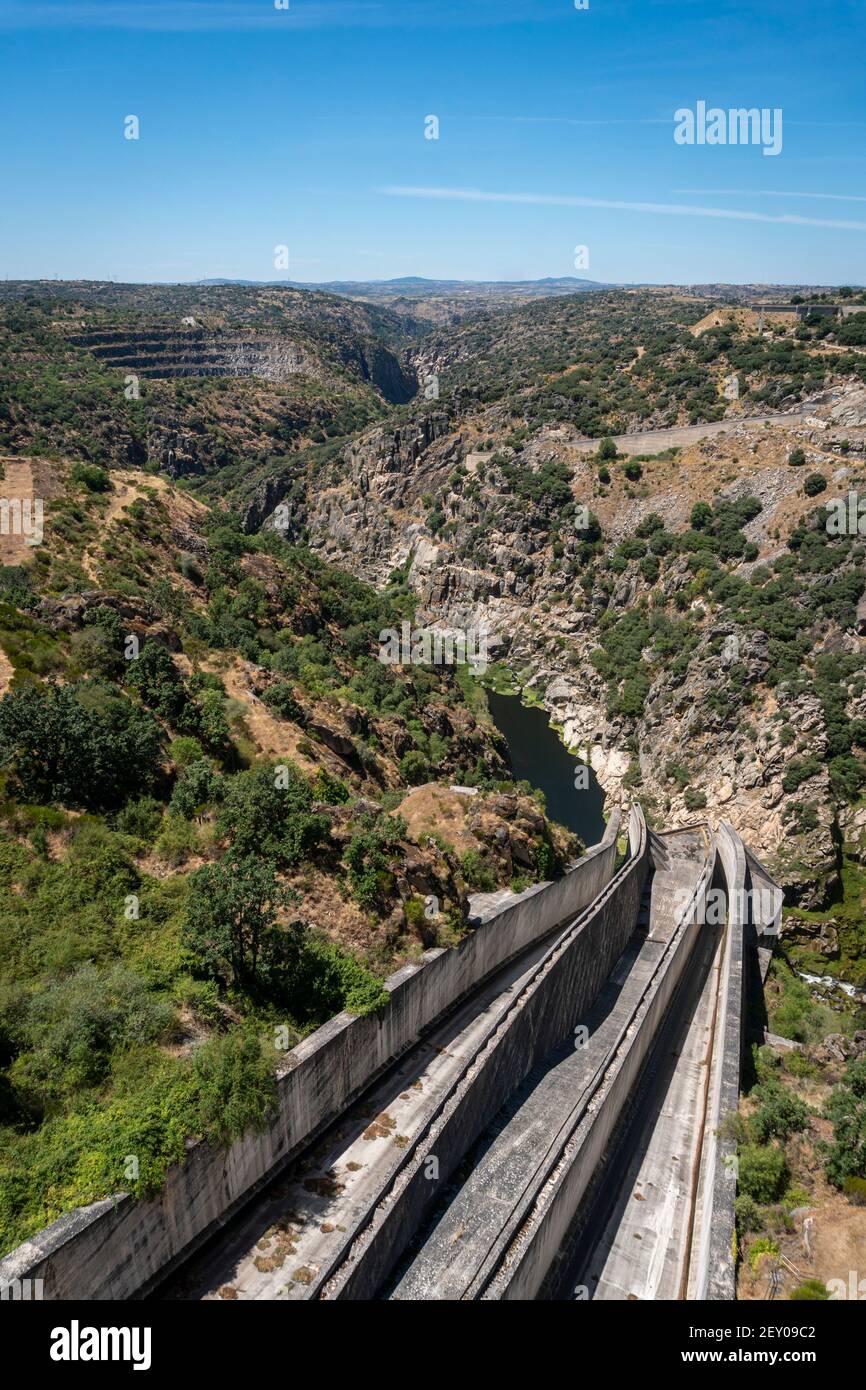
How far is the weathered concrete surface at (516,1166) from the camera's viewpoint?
14.9m

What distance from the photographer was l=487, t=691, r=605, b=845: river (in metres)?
49.5

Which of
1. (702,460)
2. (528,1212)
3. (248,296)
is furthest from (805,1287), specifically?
(248,296)

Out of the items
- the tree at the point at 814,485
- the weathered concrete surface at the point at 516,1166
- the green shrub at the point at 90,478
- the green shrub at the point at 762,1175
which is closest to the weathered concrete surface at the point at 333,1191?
the weathered concrete surface at the point at 516,1166

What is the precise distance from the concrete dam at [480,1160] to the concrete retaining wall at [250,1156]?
0.04m

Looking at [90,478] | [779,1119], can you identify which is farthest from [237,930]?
[90,478]

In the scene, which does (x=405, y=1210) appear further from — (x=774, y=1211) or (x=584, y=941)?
(x=584, y=941)

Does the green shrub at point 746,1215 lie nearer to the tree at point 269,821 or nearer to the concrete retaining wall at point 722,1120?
the concrete retaining wall at point 722,1120

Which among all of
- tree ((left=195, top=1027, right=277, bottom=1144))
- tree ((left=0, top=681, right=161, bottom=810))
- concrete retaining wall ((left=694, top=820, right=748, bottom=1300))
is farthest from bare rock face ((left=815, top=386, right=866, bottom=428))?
tree ((left=195, top=1027, right=277, bottom=1144))

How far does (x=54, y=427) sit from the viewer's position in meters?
74.0

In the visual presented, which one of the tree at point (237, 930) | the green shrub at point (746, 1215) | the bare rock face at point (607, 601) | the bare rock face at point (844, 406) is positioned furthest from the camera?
the bare rock face at point (844, 406)

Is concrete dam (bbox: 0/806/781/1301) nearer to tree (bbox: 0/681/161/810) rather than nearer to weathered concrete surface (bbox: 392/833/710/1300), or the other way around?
weathered concrete surface (bbox: 392/833/710/1300)

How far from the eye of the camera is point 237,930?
650 inches

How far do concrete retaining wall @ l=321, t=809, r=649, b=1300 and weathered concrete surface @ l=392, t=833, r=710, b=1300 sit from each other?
0.44 metres

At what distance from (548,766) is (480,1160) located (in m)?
38.8
